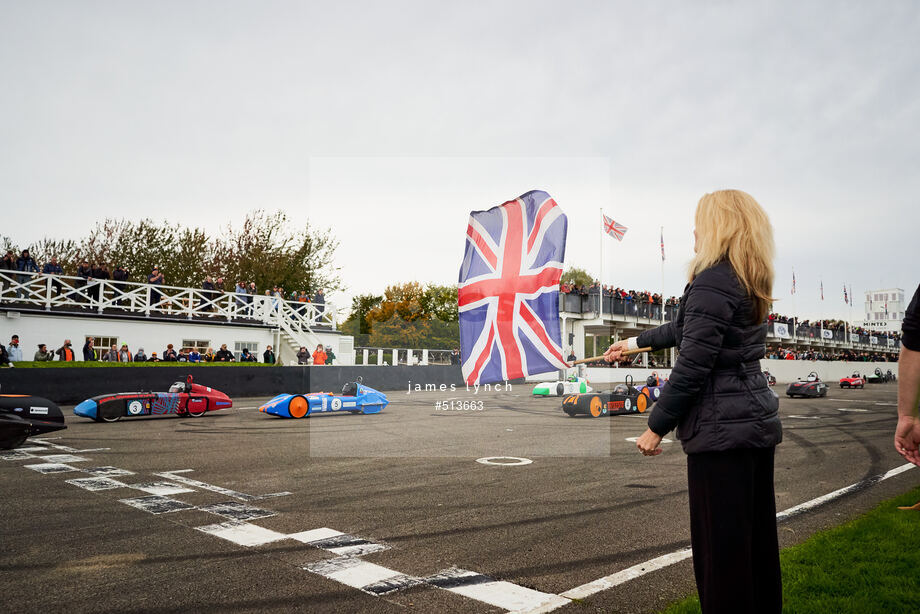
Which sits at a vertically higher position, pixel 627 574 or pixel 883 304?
pixel 883 304

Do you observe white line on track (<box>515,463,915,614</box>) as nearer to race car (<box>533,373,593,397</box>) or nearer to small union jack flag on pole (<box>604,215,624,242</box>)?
race car (<box>533,373,593,397</box>)

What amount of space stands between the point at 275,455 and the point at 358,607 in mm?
6503

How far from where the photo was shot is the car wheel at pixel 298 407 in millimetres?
15648

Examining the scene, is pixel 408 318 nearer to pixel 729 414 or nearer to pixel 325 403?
pixel 325 403

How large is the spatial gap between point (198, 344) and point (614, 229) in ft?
63.1

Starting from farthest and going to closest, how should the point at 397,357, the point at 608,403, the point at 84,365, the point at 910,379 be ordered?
the point at 397,357
the point at 84,365
the point at 608,403
the point at 910,379

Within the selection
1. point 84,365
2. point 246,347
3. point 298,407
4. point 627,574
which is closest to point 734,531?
point 627,574

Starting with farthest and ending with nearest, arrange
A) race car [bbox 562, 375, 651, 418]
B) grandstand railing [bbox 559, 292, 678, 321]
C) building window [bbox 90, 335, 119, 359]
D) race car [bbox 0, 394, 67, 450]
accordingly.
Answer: grandstand railing [bbox 559, 292, 678, 321]
building window [bbox 90, 335, 119, 359]
race car [bbox 562, 375, 651, 418]
race car [bbox 0, 394, 67, 450]

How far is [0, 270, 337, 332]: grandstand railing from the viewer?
23.9 metres

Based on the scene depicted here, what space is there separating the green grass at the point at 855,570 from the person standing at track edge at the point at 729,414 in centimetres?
133

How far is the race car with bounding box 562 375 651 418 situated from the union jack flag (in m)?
9.87

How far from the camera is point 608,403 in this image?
17.4 m

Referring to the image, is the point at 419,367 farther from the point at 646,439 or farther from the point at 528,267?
the point at 646,439

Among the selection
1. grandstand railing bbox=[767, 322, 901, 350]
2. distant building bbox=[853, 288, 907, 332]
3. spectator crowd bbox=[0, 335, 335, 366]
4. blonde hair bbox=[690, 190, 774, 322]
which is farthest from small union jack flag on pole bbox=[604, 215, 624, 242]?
distant building bbox=[853, 288, 907, 332]
